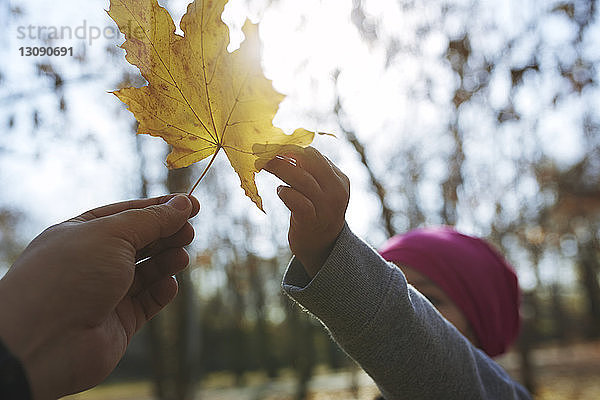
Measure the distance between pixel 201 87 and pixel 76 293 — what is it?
399mm

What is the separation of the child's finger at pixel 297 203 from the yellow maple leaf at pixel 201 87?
0.11 meters

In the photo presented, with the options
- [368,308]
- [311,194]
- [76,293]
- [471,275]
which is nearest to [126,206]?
[76,293]

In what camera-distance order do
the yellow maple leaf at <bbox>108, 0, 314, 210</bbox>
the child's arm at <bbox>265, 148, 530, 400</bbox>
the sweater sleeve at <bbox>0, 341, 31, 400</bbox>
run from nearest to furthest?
the sweater sleeve at <bbox>0, 341, 31, 400</bbox> → the yellow maple leaf at <bbox>108, 0, 314, 210</bbox> → the child's arm at <bbox>265, 148, 530, 400</bbox>

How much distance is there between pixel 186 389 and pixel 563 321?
91.1 feet

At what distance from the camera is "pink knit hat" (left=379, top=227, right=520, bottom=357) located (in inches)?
79.8

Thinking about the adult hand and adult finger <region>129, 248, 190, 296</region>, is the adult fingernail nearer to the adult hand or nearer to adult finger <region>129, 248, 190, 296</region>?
the adult hand

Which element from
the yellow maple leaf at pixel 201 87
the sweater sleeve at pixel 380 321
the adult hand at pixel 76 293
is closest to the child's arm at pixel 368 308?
the sweater sleeve at pixel 380 321

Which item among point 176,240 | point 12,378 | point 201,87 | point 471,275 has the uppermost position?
point 201,87

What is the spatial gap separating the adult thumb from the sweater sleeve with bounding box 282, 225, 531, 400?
39 cm

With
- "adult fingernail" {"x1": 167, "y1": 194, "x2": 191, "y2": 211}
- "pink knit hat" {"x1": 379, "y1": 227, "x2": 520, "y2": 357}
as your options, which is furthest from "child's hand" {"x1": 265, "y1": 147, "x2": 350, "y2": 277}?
"pink knit hat" {"x1": 379, "y1": 227, "x2": 520, "y2": 357}

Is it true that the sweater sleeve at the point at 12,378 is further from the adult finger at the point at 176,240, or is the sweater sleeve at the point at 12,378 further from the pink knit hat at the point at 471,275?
the pink knit hat at the point at 471,275

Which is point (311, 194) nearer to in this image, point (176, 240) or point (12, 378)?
point (176, 240)

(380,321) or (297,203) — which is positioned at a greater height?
(297,203)

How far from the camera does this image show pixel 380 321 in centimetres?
118
